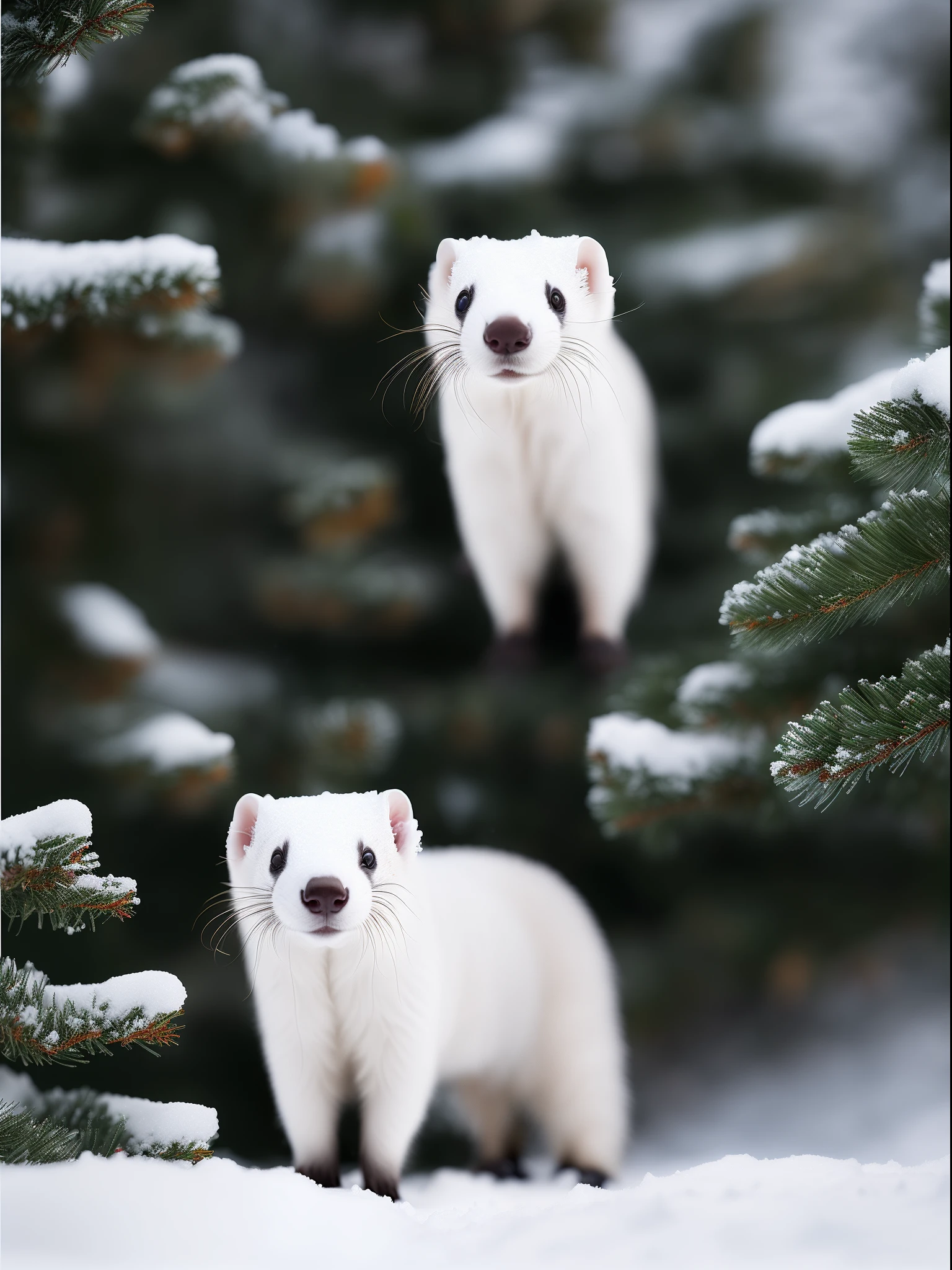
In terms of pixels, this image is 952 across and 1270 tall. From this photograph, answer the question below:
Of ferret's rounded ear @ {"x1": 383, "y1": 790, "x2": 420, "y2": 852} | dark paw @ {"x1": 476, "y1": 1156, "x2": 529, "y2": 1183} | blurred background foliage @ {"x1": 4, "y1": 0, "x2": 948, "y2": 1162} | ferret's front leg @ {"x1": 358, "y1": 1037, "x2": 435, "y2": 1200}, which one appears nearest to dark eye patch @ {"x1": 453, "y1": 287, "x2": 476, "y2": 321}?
blurred background foliage @ {"x1": 4, "y1": 0, "x2": 948, "y2": 1162}

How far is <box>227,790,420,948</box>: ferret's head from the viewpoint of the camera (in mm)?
796

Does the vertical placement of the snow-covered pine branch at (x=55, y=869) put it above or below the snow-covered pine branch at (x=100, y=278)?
below

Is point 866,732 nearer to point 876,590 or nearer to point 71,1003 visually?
point 876,590

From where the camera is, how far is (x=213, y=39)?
54.1 inches

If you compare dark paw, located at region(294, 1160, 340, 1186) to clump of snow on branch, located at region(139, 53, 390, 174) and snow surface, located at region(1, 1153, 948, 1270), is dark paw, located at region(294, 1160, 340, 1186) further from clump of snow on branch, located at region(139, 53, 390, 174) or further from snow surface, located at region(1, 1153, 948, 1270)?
clump of snow on branch, located at region(139, 53, 390, 174)

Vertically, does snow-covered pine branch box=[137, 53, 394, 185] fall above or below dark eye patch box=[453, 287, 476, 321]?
above

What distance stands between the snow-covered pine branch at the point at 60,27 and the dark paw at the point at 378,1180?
36.6 inches

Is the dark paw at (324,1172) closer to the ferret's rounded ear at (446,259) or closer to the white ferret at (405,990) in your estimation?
the white ferret at (405,990)

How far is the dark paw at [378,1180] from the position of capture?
925 mm

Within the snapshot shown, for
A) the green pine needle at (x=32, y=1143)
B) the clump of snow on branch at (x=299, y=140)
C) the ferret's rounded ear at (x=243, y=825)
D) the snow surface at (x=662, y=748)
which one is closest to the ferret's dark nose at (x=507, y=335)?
the ferret's rounded ear at (x=243, y=825)

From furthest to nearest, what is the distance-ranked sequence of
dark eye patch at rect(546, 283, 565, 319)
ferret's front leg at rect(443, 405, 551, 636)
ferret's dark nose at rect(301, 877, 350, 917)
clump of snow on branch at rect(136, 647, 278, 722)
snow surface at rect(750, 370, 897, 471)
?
clump of snow on branch at rect(136, 647, 278, 722)
snow surface at rect(750, 370, 897, 471)
ferret's front leg at rect(443, 405, 551, 636)
dark eye patch at rect(546, 283, 565, 319)
ferret's dark nose at rect(301, 877, 350, 917)

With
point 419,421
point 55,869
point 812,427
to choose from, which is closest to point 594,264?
point 419,421


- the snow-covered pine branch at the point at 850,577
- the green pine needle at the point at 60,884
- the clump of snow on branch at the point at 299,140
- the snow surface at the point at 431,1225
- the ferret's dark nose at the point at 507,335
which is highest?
the clump of snow on branch at the point at 299,140

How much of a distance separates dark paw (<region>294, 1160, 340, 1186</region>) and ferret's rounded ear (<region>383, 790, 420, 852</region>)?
280 mm
